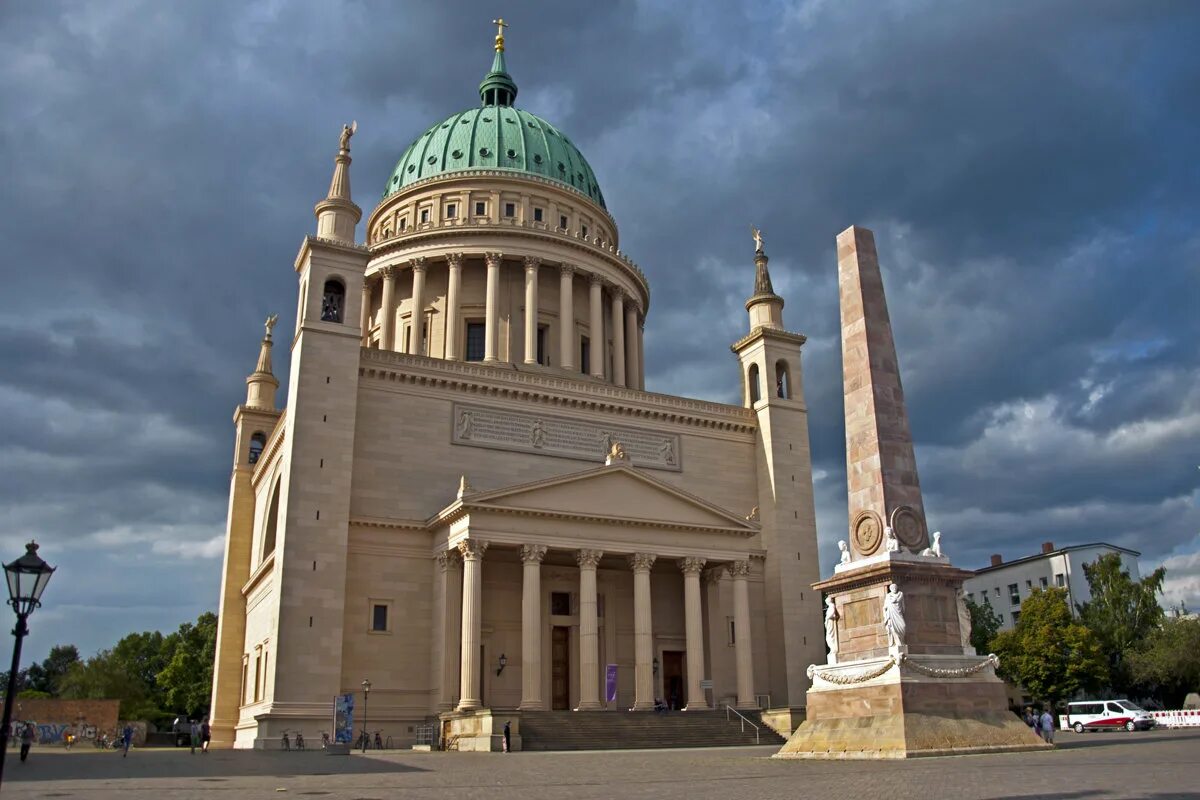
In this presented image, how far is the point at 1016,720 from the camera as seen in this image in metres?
20.1

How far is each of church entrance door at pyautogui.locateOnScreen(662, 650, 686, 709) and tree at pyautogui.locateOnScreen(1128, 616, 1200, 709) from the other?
29.9 metres

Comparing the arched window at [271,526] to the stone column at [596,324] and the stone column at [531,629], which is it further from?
the stone column at [596,324]

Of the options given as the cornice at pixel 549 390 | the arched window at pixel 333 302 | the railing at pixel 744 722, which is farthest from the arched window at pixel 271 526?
the railing at pixel 744 722

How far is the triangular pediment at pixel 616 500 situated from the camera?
3991 centimetres

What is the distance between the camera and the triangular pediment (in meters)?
39.9

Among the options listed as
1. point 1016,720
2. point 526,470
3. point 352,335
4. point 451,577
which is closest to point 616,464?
point 526,470

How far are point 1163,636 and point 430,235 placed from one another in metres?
48.9

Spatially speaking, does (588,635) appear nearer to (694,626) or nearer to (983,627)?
(694,626)

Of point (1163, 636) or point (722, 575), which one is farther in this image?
point (1163, 636)

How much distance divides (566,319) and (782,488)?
57.1 ft

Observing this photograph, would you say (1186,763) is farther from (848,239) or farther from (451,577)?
(451,577)

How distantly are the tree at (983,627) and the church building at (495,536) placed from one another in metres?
21.5

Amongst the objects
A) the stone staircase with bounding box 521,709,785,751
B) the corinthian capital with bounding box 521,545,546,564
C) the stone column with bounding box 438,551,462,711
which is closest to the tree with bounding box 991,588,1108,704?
the stone staircase with bounding box 521,709,785,751

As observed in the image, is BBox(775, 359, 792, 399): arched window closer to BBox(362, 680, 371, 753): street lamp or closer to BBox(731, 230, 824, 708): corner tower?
BBox(731, 230, 824, 708): corner tower
